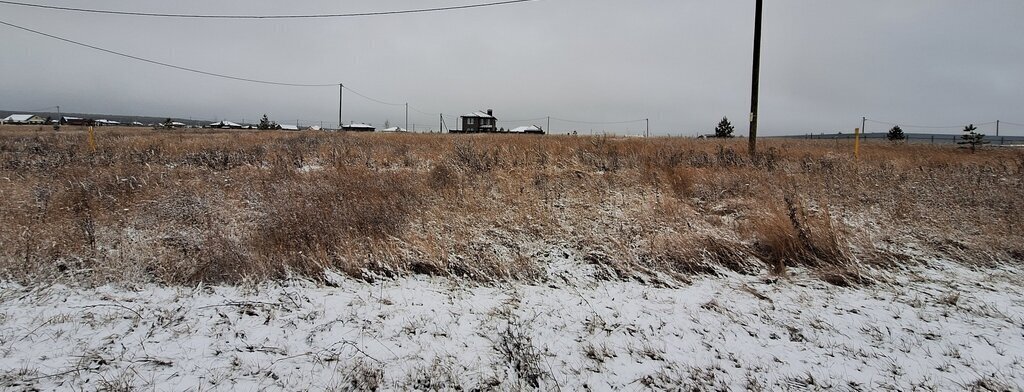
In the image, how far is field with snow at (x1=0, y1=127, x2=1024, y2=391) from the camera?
9.05 feet

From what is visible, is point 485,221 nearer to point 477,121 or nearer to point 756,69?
point 756,69

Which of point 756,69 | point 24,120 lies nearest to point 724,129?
point 756,69

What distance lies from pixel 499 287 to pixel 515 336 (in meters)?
0.99

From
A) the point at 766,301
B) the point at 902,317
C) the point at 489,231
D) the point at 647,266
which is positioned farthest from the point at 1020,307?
the point at 489,231

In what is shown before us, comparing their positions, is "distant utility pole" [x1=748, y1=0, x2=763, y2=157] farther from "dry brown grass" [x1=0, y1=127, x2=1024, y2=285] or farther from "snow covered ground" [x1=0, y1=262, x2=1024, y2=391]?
"snow covered ground" [x1=0, y1=262, x2=1024, y2=391]

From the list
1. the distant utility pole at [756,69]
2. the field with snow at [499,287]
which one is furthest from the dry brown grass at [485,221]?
the distant utility pole at [756,69]

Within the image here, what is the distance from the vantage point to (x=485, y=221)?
5977 mm

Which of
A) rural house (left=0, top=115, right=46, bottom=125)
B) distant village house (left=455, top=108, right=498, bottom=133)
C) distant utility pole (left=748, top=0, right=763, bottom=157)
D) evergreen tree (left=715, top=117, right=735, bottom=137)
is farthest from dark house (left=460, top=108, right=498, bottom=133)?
rural house (left=0, top=115, right=46, bottom=125)

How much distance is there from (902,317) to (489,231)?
14.2ft

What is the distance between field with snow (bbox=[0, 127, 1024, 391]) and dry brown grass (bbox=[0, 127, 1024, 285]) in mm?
41

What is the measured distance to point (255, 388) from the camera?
2.55m

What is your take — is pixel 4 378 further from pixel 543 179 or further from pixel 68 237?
pixel 543 179

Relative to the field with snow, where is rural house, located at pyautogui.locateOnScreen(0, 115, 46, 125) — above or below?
above

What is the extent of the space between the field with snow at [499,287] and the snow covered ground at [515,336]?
0.7 inches
